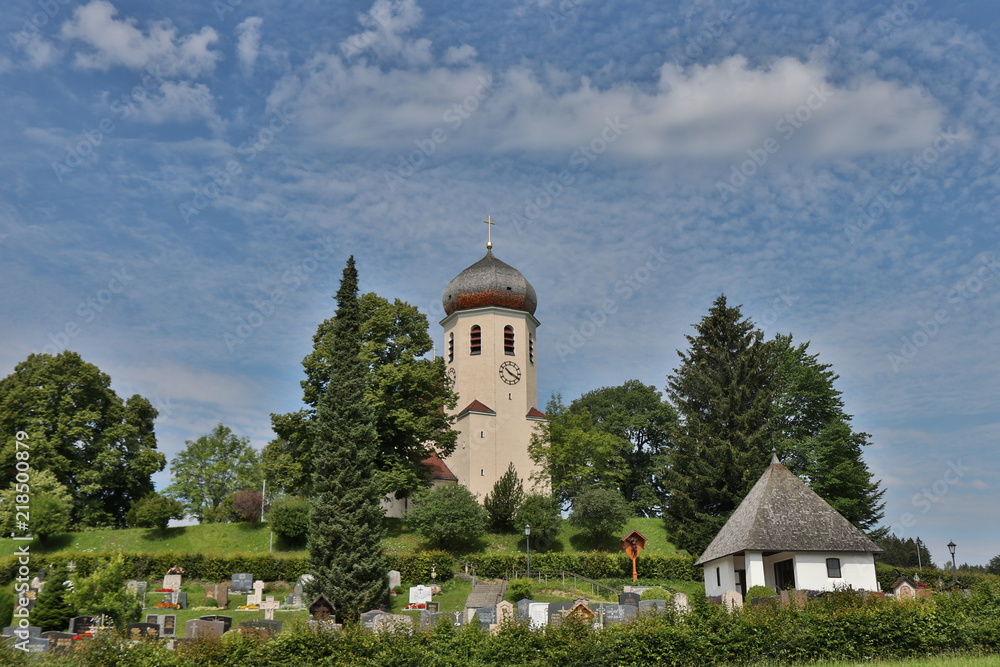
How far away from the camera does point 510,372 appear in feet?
167

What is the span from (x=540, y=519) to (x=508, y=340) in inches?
533

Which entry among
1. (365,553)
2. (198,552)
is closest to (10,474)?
(198,552)

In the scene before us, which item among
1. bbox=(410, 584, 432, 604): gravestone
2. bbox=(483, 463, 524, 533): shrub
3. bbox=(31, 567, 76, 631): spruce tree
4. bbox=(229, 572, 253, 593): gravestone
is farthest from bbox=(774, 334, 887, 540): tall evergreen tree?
bbox=(31, 567, 76, 631): spruce tree

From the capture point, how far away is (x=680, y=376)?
4488cm

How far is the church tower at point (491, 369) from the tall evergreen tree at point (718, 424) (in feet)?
32.0

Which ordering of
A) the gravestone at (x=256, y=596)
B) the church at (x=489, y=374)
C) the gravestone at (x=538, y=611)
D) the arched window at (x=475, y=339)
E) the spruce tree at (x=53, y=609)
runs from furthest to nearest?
the arched window at (x=475, y=339) → the church at (x=489, y=374) → the gravestone at (x=256, y=596) → the gravestone at (x=538, y=611) → the spruce tree at (x=53, y=609)

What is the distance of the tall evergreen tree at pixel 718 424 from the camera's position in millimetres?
40094

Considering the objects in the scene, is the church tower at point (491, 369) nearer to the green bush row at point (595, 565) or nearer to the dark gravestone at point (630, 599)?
the green bush row at point (595, 565)

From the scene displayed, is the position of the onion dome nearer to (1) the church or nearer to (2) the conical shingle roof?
(1) the church

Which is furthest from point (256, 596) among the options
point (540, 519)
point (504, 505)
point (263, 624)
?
point (504, 505)

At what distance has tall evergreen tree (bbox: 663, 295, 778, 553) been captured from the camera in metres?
40.1

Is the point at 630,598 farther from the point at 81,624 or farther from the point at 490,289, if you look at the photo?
the point at 490,289

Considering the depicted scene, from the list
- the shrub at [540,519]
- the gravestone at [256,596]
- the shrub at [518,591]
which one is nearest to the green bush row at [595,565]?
the shrub at [540,519]

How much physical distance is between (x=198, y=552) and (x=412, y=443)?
11254 mm
